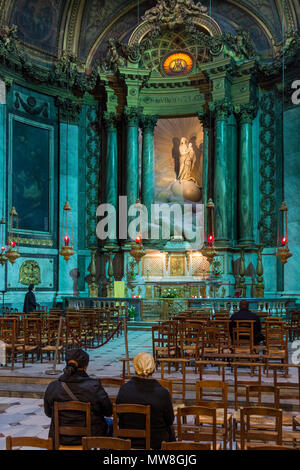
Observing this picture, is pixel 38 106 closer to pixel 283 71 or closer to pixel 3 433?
pixel 283 71

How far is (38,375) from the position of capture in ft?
33.8

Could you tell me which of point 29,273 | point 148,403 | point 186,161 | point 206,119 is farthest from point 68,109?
point 148,403

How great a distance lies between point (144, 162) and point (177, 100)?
3.31 m

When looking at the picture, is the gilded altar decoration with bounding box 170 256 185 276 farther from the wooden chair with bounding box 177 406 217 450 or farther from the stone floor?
the wooden chair with bounding box 177 406 217 450

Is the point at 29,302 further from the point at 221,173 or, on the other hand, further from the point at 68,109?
the point at 68,109

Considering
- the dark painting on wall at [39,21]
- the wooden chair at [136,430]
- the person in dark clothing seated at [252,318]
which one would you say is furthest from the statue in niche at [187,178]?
the wooden chair at [136,430]

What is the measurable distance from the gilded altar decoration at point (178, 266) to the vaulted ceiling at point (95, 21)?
32.4 feet

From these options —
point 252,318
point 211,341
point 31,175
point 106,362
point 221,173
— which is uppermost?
point 221,173

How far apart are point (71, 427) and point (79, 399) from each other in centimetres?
27

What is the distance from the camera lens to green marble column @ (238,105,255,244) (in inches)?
941

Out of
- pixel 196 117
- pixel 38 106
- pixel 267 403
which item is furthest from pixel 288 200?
pixel 267 403

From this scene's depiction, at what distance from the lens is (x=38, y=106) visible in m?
24.0

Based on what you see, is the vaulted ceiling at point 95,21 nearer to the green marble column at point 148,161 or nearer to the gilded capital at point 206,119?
the gilded capital at point 206,119

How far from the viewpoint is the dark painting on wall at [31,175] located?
22828 mm
